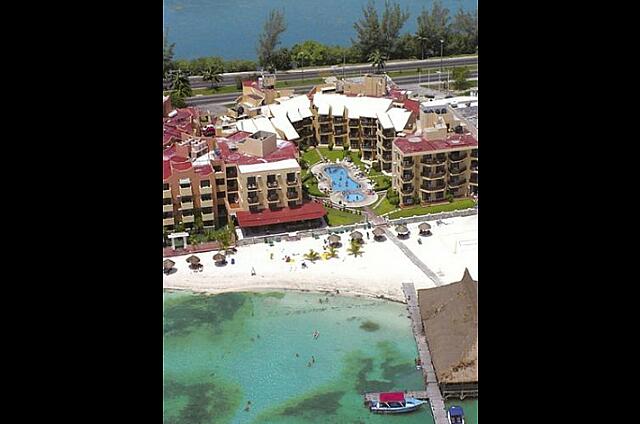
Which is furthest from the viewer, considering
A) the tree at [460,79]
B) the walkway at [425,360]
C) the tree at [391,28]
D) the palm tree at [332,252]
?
the tree at [391,28]

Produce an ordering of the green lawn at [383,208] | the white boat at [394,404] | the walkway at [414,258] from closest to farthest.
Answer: the white boat at [394,404]
the walkway at [414,258]
the green lawn at [383,208]

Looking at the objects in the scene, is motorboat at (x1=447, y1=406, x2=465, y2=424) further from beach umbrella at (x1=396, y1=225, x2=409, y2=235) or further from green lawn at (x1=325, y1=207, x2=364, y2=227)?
green lawn at (x1=325, y1=207, x2=364, y2=227)

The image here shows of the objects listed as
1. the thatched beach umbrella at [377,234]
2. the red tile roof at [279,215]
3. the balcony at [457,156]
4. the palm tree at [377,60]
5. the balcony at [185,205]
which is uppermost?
the palm tree at [377,60]

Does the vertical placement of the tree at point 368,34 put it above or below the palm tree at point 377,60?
above

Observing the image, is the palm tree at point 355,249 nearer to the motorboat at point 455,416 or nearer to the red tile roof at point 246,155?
the red tile roof at point 246,155

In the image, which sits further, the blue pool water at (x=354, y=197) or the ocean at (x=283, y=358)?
the blue pool water at (x=354, y=197)

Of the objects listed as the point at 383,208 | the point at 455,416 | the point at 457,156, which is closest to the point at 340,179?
the point at 383,208

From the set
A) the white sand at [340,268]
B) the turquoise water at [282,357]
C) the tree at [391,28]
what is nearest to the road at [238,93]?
the tree at [391,28]
